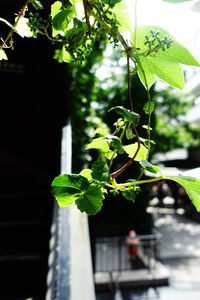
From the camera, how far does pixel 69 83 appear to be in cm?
296

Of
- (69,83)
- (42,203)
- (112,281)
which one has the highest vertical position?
(69,83)

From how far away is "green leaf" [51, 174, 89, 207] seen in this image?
0.42 meters

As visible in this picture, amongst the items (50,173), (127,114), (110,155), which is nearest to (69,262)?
(110,155)

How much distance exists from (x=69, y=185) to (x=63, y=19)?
0.28m

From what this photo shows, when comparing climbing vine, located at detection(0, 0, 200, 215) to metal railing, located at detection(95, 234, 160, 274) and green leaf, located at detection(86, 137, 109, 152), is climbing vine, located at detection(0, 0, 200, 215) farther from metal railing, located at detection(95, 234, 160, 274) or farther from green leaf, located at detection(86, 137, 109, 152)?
metal railing, located at detection(95, 234, 160, 274)

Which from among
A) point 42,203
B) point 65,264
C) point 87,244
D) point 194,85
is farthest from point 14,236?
point 194,85

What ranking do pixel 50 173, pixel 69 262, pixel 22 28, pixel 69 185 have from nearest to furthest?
1. pixel 69 185
2. pixel 22 28
3. pixel 69 262
4. pixel 50 173

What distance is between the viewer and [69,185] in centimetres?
42

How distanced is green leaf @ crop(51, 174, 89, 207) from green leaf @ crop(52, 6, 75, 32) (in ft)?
0.84

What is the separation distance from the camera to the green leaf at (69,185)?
0.42 metres

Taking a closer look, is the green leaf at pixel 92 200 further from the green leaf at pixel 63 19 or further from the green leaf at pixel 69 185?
the green leaf at pixel 63 19

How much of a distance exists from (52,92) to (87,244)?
6.47 feet

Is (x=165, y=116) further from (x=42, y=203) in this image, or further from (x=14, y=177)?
(x=42, y=203)

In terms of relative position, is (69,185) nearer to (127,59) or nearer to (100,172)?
(100,172)
